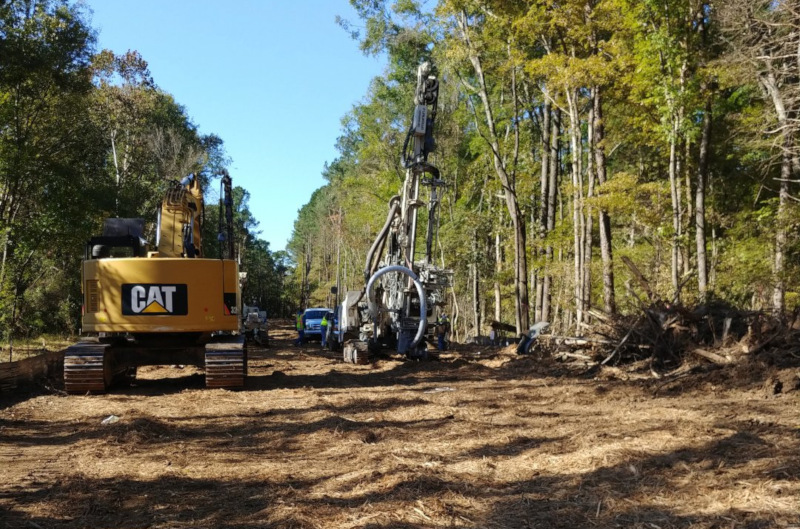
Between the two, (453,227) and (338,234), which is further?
(338,234)

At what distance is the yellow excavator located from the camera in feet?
39.3

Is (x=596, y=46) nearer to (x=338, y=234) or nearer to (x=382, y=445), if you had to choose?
(x=382, y=445)

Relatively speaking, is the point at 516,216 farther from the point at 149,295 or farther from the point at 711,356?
the point at 149,295

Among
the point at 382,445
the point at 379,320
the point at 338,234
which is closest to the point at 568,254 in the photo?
the point at 379,320

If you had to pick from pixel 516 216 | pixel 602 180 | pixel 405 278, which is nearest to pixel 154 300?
pixel 405 278

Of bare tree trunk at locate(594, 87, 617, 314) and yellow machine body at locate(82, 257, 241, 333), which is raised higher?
bare tree trunk at locate(594, 87, 617, 314)

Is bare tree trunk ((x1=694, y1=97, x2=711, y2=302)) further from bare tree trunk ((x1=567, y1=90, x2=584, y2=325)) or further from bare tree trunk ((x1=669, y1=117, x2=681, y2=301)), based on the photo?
bare tree trunk ((x1=567, y1=90, x2=584, y2=325))

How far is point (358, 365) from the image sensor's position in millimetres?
18094

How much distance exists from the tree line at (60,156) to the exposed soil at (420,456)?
24.4ft

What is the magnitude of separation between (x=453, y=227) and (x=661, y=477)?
34.0 m

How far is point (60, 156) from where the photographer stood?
23.6 metres

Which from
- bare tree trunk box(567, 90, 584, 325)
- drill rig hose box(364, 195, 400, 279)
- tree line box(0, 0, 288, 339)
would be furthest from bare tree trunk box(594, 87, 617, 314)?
tree line box(0, 0, 288, 339)

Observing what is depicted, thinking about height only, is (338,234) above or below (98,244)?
above

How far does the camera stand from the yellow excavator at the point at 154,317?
472 inches
